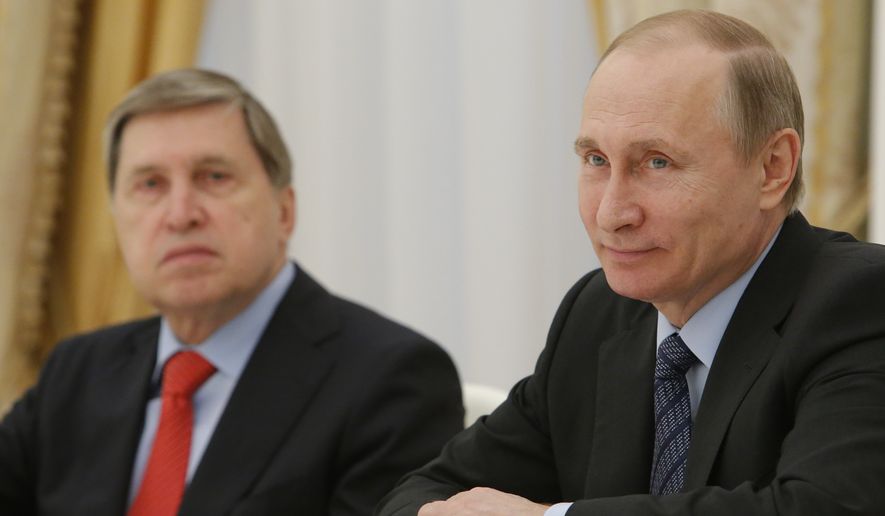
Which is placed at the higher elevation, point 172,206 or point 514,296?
point 172,206

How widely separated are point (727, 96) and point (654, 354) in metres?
0.44

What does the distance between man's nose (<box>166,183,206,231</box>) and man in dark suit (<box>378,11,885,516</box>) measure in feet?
4.03

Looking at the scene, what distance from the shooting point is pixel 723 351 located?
1827mm

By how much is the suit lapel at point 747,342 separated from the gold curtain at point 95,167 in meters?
2.83

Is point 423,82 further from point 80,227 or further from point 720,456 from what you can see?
point 720,456

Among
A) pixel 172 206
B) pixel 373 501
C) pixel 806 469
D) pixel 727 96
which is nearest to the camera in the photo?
pixel 806 469

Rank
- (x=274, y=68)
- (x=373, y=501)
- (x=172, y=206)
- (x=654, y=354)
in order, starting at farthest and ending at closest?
(x=274, y=68), (x=172, y=206), (x=373, y=501), (x=654, y=354)

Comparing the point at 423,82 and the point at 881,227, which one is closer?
the point at 881,227

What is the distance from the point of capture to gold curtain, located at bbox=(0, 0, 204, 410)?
432 cm

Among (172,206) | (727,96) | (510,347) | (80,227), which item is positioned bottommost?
(510,347)

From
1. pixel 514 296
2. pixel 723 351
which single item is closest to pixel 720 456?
pixel 723 351

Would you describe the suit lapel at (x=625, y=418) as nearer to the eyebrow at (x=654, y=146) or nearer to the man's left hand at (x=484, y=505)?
the man's left hand at (x=484, y=505)

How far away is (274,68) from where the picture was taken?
4418 mm

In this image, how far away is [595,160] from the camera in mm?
1834
